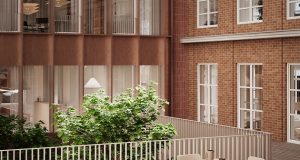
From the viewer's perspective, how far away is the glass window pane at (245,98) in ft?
72.9

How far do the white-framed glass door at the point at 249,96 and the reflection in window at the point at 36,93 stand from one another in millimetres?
7772

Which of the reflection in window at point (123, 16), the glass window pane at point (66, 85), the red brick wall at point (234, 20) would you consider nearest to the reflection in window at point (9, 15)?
the glass window pane at point (66, 85)

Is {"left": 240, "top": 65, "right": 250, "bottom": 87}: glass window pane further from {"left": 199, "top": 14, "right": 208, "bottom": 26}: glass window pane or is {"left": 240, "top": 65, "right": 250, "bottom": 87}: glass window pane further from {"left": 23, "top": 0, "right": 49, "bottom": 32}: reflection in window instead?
{"left": 23, "top": 0, "right": 49, "bottom": 32}: reflection in window

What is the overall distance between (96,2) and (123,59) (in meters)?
2.68

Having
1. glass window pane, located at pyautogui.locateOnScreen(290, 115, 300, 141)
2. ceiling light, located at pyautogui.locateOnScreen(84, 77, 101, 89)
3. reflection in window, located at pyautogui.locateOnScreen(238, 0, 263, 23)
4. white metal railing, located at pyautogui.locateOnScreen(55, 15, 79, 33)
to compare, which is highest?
reflection in window, located at pyautogui.locateOnScreen(238, 0, 263, 23)

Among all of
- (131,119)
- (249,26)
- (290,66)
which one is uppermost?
(249,26)

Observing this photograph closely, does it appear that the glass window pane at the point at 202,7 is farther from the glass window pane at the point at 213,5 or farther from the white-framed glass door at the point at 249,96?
the white-framed glass door at the point at 249,96

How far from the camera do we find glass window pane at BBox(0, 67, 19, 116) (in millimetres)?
21906

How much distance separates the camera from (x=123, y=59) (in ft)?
79.2

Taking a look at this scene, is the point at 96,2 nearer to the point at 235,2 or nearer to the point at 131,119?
the point at 235,2

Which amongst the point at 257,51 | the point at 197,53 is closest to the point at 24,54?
the point at 197,53

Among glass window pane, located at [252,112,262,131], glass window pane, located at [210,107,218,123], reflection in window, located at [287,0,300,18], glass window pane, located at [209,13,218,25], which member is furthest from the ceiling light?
reflection in window, located at [287,0,300,18]

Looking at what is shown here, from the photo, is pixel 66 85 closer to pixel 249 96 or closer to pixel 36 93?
pixel 36 93

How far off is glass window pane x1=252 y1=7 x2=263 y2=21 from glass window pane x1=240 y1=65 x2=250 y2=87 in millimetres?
1947
